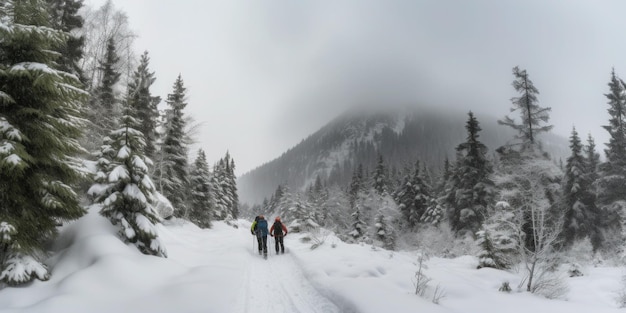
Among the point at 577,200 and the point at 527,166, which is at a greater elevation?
the point at 527,166

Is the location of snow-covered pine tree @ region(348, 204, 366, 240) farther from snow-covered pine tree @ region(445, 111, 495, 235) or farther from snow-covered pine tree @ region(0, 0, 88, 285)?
snow-covered pine tree @ region(0, 0, 88, 285)

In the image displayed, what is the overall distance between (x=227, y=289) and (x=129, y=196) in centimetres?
435

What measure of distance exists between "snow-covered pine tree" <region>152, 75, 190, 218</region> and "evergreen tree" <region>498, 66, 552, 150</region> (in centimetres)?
2679

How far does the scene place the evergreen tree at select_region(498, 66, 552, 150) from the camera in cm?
2459

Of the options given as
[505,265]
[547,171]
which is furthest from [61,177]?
[547,171]

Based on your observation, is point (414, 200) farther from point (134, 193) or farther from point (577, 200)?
point (134, 193)

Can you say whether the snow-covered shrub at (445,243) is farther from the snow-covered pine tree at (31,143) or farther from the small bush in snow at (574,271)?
the snow-covered pine tree at (31,143)

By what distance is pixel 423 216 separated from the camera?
42375mm

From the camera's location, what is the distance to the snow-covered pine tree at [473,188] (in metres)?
27.6

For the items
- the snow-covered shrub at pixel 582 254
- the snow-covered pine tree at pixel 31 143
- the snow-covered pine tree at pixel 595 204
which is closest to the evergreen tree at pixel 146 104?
the snow-covered pine tree at pixel 31 143

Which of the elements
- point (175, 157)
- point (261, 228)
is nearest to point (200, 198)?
point (175, 157)

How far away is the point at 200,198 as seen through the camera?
3203cm

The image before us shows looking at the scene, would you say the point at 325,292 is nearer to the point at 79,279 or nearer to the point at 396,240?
the point at 79,279

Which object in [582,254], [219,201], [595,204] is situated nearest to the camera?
[582,254]
